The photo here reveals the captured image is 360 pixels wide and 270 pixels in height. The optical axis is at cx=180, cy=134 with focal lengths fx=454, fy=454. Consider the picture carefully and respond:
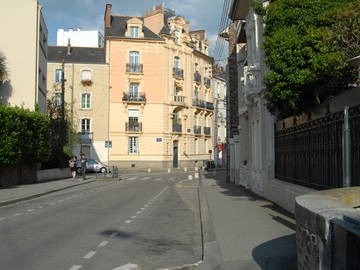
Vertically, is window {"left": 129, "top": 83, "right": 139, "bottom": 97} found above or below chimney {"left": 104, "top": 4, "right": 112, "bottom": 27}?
below

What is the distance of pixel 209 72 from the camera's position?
63875mm

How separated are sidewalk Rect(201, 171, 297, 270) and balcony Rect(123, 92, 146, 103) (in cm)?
3853

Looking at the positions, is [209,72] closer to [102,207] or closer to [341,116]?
[102,207]

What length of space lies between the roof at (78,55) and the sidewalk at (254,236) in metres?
41.7

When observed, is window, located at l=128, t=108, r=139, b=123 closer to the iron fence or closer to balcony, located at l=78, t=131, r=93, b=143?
balcony, located at l=78, t=131, r=93, b=143

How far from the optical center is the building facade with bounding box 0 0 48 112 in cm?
2947

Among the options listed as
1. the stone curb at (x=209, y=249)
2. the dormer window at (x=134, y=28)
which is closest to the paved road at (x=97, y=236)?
the stone curb at (x=209, y=249)

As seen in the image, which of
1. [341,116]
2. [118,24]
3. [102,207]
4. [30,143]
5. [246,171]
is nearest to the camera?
[341,116]

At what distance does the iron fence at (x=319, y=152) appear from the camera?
824 centimetres

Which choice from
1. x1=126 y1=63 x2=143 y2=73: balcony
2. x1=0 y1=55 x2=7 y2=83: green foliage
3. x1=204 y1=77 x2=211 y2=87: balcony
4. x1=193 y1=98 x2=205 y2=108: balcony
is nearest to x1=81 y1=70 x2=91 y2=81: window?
x1=126 y1=63 x2=143 y2=73: balcony

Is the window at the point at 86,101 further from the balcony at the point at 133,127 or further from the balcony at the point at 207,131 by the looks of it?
the balcony at the point at 207,131

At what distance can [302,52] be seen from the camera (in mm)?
10516

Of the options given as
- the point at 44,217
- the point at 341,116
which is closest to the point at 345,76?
the point at 341,116

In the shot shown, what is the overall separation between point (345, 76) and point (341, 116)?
6.53 ft
